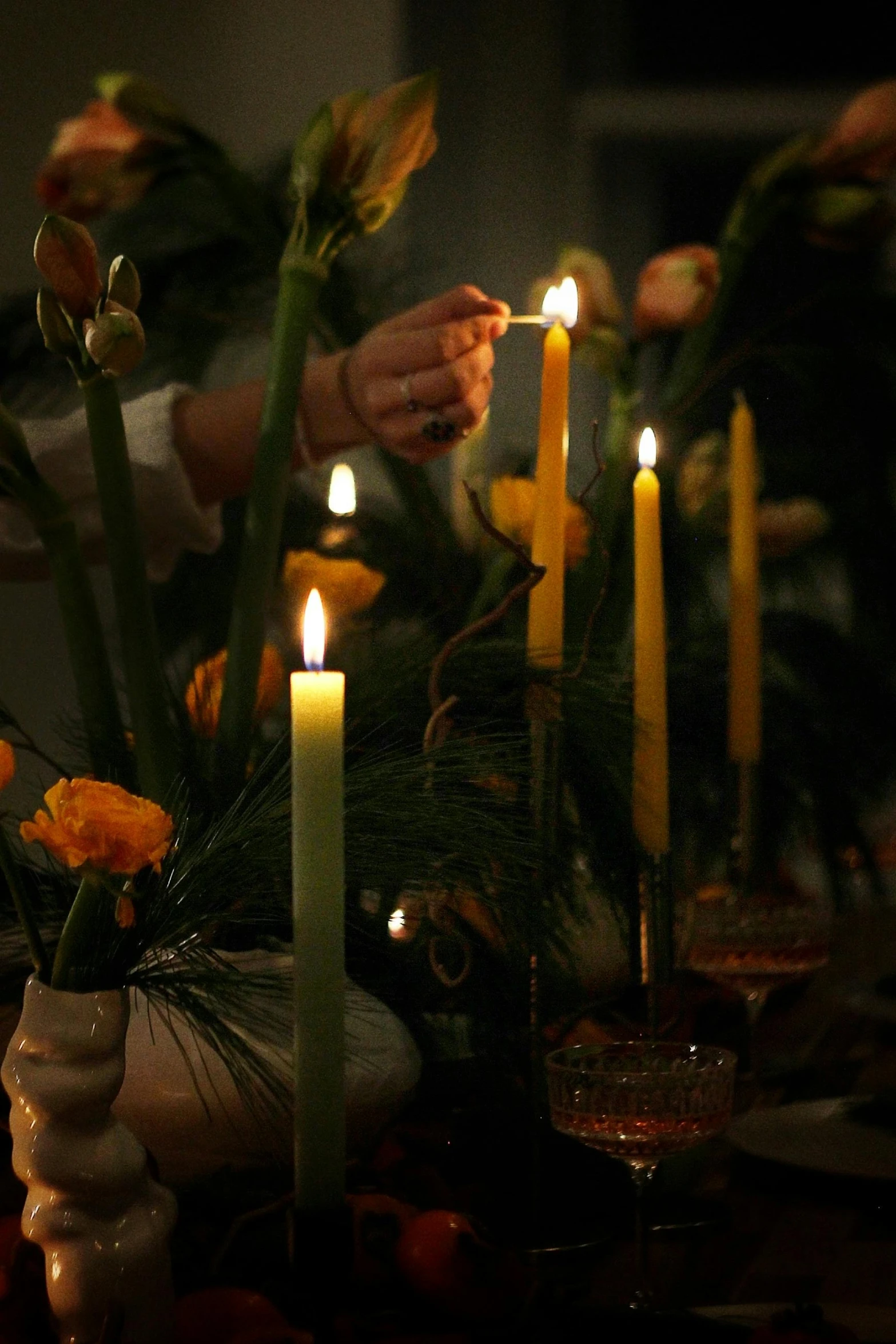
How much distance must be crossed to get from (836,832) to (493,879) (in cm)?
48

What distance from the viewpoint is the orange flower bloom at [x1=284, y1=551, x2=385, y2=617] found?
548mm

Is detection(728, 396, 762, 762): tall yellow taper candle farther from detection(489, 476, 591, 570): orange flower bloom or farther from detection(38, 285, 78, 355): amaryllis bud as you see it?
detection(38, 285, 78, 355): amaryllis bud

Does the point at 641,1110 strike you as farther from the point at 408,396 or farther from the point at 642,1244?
the point at 408,396

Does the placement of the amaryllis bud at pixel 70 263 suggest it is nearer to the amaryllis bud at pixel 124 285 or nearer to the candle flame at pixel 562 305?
the amaryllis bud at pixel 124 285

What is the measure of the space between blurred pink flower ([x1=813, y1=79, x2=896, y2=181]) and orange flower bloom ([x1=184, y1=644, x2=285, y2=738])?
40 cm

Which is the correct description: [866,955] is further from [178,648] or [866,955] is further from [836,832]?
[178,648]

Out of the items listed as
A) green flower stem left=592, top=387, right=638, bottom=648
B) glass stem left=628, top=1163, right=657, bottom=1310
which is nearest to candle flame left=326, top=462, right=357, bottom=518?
green flower stem left=592, top=387, right=638, bottom=648

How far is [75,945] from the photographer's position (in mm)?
290

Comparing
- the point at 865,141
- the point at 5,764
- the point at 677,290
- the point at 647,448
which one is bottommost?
the point at 5,764

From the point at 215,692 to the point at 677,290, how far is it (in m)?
0.28

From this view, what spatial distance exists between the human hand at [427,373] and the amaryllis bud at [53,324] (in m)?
0.14

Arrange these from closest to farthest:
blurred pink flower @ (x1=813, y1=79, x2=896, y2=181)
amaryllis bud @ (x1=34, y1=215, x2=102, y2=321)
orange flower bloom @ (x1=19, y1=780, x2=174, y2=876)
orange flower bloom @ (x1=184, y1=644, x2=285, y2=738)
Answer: orange flower bloom @ (x1=19, y1=780, x2=174, y2=876) < amaryllis bud @ (x1=34, y1=215, x2=102, y2=321) < orange flower bloom @ (x1=184, y1=644, x2=285, y2=738) < blurred pink flower @ (x1=813, y1=79, x2=896, y2=181)

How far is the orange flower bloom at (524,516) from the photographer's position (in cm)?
55

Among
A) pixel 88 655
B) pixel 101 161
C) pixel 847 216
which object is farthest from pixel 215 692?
pixel 847 216
